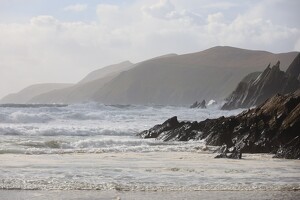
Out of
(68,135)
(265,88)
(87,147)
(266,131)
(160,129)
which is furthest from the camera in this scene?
(265,88)

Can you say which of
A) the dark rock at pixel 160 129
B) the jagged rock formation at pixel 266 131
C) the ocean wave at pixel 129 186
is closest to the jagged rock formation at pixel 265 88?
the dark rock at pixel 160 129

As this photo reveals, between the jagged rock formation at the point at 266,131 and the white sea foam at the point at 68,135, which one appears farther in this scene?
the white sea foam at the point at 68,135

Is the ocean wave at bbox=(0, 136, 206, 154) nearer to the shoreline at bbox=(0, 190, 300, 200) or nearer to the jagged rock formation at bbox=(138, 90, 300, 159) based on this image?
the jagged rock formation at bbox=(138, 90, 300, 159)

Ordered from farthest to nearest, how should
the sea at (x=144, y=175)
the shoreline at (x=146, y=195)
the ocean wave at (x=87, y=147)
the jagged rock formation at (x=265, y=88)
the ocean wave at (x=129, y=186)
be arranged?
the jagged rock formation at (x=265, y=88) < the ocean wave at (x=87, y=147) < the ocean wave at (x=129, y=186) < the sea at (x=144, y=175) < the shoreline at (x=146, y=195)

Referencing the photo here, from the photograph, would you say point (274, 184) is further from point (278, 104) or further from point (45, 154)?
point (278, 104)

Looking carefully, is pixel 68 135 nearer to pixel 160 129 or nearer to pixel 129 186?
pixel 160 129

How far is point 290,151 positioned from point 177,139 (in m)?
8.73

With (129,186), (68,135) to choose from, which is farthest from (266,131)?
(68,135)

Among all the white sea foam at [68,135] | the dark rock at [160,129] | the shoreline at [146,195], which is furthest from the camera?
the dark rock at [160,129]

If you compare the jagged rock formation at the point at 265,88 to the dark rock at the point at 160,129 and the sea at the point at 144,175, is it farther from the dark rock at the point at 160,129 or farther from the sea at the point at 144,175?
the sea at the point at 144,175

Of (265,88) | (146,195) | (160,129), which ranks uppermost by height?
(265,88)

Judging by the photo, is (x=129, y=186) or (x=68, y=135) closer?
(x=129, y=186)

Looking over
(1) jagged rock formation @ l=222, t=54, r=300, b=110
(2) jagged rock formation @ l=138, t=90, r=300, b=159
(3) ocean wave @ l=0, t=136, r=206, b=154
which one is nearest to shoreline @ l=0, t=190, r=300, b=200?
(2) jagged rock formation @ l=138, t=90, r=300, b=159

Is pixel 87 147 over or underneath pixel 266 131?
underneath
